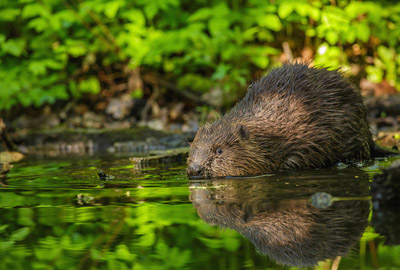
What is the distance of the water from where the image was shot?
7.67ft

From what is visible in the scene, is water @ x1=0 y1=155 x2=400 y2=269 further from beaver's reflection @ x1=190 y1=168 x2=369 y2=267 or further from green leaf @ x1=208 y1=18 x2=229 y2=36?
green leaf @ x1=208 y1=18 x2=229 y2=36

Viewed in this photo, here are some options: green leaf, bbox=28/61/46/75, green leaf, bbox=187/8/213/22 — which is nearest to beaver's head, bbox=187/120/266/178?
green leaf, bbox=187/8/213/22

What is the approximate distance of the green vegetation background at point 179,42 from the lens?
958 cm

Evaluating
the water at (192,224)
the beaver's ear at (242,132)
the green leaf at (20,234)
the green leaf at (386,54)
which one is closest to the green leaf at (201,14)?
the green leaf at (386,54)

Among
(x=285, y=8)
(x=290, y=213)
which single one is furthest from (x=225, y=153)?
(x=285, y=8)

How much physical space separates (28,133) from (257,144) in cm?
564

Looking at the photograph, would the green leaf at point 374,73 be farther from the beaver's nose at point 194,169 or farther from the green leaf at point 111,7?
the beaver's nose at point 194,169

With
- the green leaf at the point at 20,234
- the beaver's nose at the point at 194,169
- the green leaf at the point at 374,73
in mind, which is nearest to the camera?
the green leaf at the point at 20,234

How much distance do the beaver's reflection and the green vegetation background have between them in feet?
15.9

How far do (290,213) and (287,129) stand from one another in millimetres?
2708

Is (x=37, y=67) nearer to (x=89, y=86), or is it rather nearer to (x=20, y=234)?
(x=89, y=86)

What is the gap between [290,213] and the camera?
3.21 metres

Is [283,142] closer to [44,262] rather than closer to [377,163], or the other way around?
[377,163]

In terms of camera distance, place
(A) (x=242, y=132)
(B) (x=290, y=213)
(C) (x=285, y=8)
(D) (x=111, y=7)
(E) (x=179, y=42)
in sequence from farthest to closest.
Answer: (E) (x=179, y=42) → (D) (x=111, y=7) → (C) (x=285, y=8) → (A) (x=242, y=132) → (B) (x=290, y=213)
